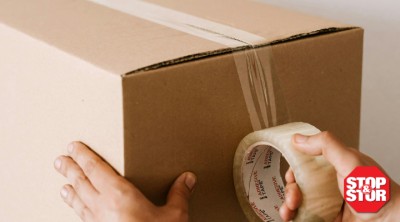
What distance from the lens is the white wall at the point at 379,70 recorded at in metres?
1.06

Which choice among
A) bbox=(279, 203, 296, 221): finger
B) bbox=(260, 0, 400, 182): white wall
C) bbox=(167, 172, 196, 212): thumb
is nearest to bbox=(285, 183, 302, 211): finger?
bbox=(279, 203, 296, 221): finger

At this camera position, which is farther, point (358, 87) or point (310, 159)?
point (358, 87)

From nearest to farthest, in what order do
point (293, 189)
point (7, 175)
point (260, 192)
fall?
point (293, 189) → point (260, 192) → point (7, 175)

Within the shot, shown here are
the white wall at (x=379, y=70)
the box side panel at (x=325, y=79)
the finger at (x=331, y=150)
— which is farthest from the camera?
the white wall at (x=379, y=70)

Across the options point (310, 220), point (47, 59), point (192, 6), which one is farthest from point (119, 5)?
point (310, 220)

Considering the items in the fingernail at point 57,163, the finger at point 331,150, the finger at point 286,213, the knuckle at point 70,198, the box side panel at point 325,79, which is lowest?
the finger at point 286,213

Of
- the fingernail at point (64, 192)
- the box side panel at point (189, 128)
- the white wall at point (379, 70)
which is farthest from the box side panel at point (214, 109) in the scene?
the white wall at point (379, 70)

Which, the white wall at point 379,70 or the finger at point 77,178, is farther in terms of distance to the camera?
the white wall at point 379,70

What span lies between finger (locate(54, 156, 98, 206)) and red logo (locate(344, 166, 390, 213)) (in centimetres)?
28

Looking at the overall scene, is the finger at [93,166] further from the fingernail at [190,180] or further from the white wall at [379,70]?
the white wall at [379,70]

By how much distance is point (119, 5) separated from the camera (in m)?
0.95

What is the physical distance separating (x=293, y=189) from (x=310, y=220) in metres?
0.04

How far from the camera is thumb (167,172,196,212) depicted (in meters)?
0.71

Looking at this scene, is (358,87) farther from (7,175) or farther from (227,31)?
(7,175)
